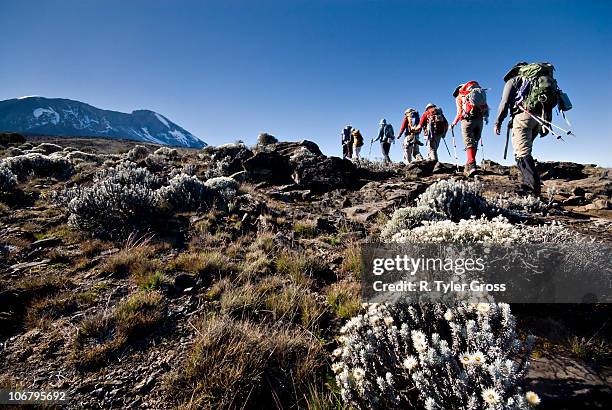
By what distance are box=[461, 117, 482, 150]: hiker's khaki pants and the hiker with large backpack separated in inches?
92.7

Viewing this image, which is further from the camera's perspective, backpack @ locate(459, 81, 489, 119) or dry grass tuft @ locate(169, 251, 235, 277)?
backpack @ locate(459, 81, 489, 119)

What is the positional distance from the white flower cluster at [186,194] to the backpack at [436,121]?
10.9 meters

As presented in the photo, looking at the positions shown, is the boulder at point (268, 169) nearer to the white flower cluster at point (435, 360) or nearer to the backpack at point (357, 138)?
the white flower cluster at point (435, 360)

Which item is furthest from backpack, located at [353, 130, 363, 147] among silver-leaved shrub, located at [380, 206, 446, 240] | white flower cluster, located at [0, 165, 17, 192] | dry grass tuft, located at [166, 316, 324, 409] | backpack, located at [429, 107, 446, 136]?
dry grass tuft, located at [166, 316, 324, 409]

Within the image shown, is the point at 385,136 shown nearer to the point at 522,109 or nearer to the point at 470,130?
the point at 470,130

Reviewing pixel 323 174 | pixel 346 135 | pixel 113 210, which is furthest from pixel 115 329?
→ pixel 346 135

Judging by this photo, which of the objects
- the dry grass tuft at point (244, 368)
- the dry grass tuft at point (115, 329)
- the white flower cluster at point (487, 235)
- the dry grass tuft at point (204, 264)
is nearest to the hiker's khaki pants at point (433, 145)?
the white flower cluster at point (487, 235)

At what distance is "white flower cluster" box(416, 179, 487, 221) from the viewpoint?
18.2 feet

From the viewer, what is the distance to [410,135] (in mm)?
16984

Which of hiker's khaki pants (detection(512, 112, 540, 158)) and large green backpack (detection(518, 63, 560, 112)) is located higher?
large green backpack (detection(518, 63, 560, 112))

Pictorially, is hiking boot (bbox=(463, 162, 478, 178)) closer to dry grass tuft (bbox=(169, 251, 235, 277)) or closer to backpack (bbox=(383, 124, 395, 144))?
dry grass tuft (bbox=(169, 251, 235, 277))

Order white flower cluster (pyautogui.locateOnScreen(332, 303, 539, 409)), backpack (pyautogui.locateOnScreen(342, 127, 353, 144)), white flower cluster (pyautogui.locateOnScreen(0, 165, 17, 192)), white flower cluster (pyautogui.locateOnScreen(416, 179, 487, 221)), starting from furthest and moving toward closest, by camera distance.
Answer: backpack (pyautogui.locateOnScreen(342, 127, 353, 144)) < white flower cluster (pyautogui.locateOnScreen(0, 165, 17, 192)) < white flower cluster (pyautogui.locateOnScreen(416, 179, 487, 221)) < white flower cluster (pyautogui.locateOnScreen(332, 303, 539, 409))

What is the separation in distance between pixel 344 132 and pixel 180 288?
76.7 feet

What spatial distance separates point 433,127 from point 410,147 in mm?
2792
